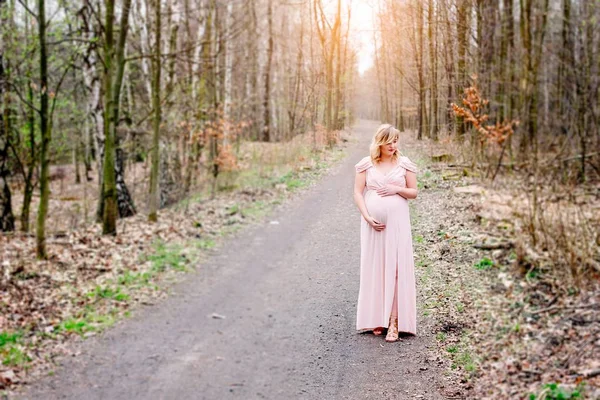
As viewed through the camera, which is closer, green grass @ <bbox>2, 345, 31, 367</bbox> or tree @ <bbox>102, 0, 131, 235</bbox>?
green grass @ <bbox>2, 345, 31, 367</bbox>

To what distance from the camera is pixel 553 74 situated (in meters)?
2.47

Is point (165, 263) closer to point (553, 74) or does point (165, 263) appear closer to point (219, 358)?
point (219, 358)

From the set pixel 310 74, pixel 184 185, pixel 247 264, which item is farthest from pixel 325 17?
pixel 184 185

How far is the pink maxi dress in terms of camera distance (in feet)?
6.27

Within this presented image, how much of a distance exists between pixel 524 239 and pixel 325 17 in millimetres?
1390

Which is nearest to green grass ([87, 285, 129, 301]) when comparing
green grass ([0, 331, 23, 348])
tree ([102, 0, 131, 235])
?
green grass ([0, 331, 23, 348])

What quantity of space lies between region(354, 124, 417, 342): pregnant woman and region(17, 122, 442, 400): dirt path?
0.17 metres

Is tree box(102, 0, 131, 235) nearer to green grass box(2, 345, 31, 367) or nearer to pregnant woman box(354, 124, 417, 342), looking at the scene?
green grass box(2, 345, 31, 367)

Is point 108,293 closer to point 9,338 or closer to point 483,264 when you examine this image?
point 9,338

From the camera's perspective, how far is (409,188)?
6.17ft

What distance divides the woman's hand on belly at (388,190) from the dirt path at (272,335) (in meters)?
0.33

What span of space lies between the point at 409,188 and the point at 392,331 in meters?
0.74

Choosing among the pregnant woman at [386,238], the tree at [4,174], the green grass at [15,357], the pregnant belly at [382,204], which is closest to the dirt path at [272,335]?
the pregnant woman at [386,238]

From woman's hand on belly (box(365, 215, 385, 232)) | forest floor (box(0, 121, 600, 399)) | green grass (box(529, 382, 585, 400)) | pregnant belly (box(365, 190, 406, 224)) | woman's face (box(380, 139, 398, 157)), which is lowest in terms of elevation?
green grass (box(529, 382, 585, 400))
